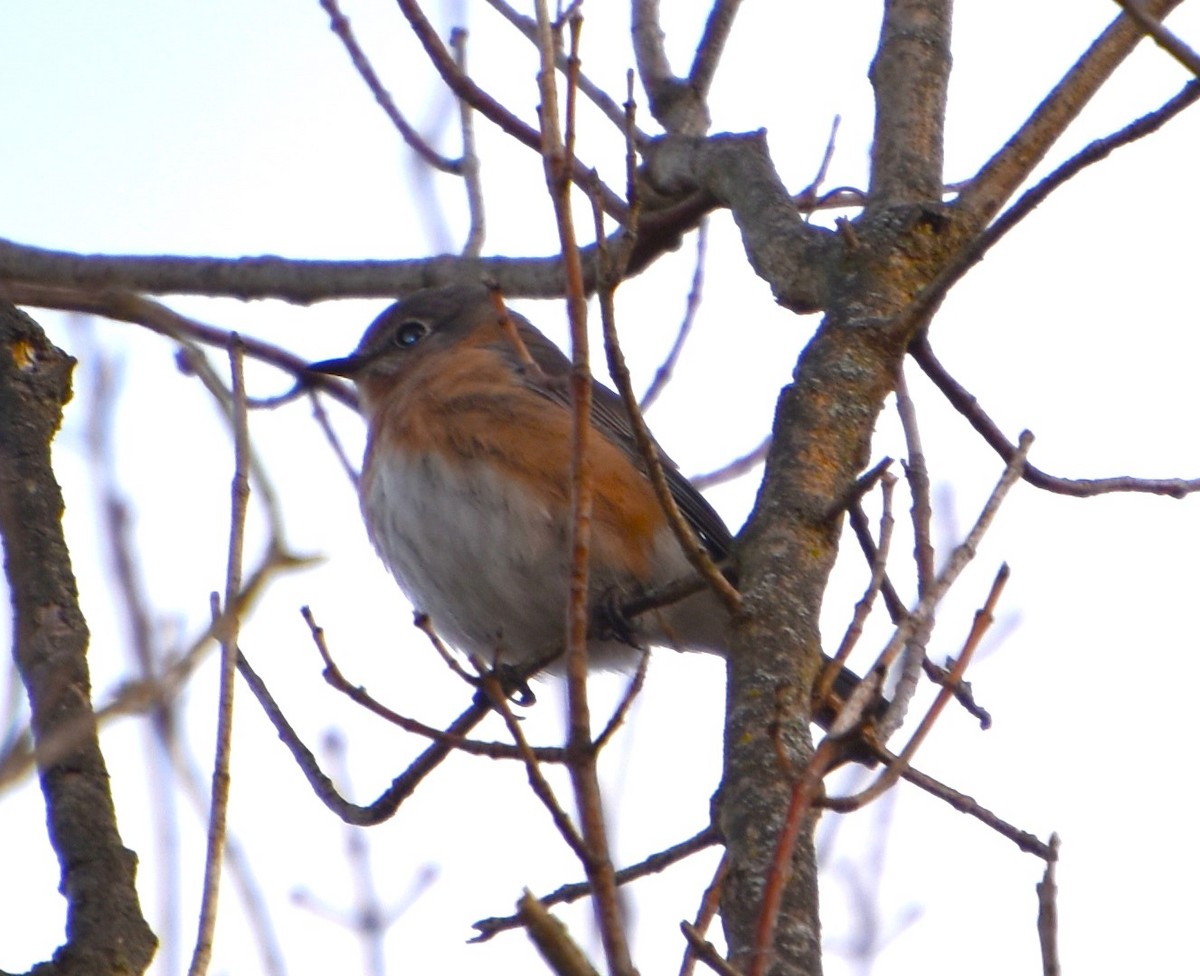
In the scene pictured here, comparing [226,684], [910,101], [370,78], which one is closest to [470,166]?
[370,78]

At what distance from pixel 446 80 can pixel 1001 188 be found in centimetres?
156

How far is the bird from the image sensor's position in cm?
654

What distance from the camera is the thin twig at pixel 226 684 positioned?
2.75 meters

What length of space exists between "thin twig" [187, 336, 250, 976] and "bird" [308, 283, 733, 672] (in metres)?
3.03

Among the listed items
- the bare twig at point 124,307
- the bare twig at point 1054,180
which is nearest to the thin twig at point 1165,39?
the bare twig at point 1054,180

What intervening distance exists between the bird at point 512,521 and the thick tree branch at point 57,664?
229 cm

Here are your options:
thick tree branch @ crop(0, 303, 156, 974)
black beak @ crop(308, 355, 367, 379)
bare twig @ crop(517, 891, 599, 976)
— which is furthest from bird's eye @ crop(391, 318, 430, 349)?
bare twig @ crop(517, 891, 599, 976)

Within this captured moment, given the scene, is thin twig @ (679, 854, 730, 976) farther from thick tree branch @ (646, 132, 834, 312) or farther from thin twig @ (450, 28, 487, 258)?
thin twig @ (450, 28, 487, 258)

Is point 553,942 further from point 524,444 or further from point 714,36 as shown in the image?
point 524,444

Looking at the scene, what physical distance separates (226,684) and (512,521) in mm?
3593

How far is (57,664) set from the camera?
387cm

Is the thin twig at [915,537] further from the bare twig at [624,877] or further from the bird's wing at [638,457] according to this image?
the bird's wing at [638,457]

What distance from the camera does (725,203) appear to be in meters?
4.91

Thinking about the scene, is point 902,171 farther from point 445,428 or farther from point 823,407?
point 445,428
